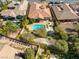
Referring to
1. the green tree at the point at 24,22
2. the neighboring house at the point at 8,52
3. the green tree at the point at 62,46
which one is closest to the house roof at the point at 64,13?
the green tree at the point at 24,22

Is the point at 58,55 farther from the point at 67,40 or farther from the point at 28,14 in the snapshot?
the point at 28,14

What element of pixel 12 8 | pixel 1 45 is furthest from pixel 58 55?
pixel 12 8

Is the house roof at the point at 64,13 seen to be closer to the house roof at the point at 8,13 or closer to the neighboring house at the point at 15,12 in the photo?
the neighboring house at the point at 15,12

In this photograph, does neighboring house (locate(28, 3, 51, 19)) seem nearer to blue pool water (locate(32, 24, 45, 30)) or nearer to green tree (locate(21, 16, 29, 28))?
green tree (locate(21, 16, 29, 28))

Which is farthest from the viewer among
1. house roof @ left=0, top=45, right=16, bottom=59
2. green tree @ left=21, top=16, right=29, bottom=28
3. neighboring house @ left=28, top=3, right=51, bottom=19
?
neighboring house @ left=28, top=3, right=51, bottom=19

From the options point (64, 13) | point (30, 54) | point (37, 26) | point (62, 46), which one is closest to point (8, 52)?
point (30, 54)

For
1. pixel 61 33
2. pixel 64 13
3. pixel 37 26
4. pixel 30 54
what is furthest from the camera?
pixel 64 13

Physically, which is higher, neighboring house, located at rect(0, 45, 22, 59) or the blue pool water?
neighboring house, located at rect(0, 45, 22, 59)

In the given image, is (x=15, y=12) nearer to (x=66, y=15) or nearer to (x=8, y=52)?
(x=66, y=15)

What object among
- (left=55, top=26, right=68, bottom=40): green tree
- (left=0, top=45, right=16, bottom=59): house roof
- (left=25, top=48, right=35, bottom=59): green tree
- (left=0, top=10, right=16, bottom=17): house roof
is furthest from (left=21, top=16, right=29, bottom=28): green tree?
(left=25, top=48, right=35, bottom=59): green tree

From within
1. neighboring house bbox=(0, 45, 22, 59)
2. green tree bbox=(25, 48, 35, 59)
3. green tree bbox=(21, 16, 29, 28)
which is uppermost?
green tree bbox=(25, 48, 35, 59)

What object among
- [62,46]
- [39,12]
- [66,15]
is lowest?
[66,15]

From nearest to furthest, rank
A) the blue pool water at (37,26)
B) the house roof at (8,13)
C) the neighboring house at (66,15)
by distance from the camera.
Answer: the blue pool water at (37,26) → the neighboring house at (66,15) → the house roof at (8,13)
